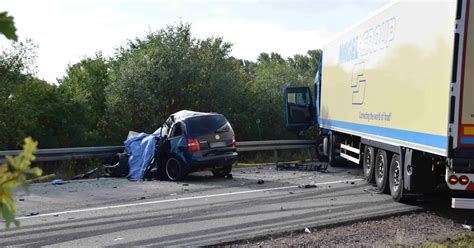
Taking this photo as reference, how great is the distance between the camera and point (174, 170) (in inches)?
524

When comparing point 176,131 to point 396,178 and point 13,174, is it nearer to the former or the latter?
point 396,178

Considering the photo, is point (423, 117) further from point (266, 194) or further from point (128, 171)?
point (128, 171)

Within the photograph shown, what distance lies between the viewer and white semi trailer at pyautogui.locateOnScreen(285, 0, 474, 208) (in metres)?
7.44

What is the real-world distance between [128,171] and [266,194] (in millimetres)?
4667

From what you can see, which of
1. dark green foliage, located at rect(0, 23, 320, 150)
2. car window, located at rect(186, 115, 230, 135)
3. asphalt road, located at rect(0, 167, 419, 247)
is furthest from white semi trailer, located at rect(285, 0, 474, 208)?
dark green foliage, located at rect(0, 23, 320, 150)

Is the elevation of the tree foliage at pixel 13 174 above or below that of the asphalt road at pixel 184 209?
above

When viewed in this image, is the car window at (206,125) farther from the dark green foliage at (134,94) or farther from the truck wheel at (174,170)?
the dark green foliage at (134,94)

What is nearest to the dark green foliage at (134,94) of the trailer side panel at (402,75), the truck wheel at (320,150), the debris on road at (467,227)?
the truck wheel at (320,150)

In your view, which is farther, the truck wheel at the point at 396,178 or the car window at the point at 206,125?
the car window at the point at 206,125

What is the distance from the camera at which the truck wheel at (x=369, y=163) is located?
11491 millimetres

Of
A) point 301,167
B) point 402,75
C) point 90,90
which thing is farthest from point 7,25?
point 90,90

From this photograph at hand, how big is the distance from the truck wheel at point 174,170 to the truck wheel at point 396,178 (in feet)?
16.8

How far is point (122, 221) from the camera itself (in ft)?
27.4

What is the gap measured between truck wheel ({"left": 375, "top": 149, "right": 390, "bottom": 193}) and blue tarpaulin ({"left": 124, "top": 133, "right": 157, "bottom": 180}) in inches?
219
